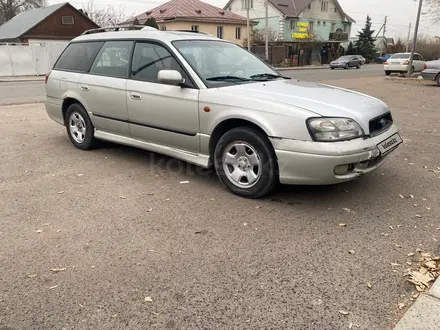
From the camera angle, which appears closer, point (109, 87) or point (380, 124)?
point (380, 124)

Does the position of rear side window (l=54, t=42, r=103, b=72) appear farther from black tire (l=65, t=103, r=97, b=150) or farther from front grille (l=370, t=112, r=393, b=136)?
front grille (l=370, t=112, r=393, b=136)

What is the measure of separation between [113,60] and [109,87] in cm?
40

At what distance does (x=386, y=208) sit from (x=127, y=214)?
2.58 meters

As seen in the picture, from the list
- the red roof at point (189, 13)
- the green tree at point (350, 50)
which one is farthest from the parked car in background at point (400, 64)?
the green tree at point (350, 50)

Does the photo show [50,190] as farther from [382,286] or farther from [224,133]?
[382,286]

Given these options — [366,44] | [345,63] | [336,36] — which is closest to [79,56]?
[345,63]

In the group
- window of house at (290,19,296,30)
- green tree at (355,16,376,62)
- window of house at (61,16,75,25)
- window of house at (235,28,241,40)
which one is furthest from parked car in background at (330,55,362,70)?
window of house at (61,16,75,25)

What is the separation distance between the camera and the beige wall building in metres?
44.6

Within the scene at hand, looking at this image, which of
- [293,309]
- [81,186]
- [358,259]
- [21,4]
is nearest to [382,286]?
[358,259]

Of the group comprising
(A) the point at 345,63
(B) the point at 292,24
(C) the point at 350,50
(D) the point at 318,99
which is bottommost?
(A) the point at 345,63

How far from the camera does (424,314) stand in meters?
2.46

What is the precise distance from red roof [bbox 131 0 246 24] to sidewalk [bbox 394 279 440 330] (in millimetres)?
44872

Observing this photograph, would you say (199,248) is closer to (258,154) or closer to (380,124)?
(258,154)

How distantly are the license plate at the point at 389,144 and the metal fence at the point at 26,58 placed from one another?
28762 millimetres
